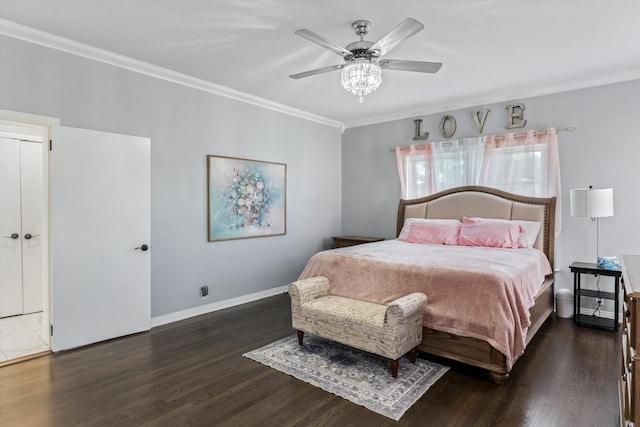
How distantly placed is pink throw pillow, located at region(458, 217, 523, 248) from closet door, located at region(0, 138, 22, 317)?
17.8 feet

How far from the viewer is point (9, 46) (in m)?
2.95

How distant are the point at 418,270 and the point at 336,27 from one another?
2140 mm

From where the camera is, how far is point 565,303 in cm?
411

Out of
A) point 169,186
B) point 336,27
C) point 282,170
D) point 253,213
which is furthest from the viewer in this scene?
point 282,170

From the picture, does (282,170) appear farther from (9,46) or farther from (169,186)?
(9,46)

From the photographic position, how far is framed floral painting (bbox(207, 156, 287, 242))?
14.6ft

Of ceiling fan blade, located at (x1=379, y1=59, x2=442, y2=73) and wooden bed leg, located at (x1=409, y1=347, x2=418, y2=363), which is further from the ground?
ceiling fan blade, located at (x1=379, y1=59, x2=442, y2=73)

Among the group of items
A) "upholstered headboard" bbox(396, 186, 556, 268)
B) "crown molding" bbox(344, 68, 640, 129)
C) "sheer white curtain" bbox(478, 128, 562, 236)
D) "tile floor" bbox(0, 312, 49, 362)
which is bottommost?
"tile floor" bbox(0, 312, 49, 362)

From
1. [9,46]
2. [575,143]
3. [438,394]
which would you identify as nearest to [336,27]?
[9,46]

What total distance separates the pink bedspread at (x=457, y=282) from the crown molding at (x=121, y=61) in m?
2.43

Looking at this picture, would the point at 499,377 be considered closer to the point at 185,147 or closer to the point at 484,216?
the point at 484,216

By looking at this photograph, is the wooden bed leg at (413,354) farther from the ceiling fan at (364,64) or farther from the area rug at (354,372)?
Answer: the ceiling fan at (364,64)

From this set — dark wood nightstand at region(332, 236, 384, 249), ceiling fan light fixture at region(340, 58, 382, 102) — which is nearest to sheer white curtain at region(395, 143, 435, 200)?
dark wood nightstand at region(332, 236, 384, 249)

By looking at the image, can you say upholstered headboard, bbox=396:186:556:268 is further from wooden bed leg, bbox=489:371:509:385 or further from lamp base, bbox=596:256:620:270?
wooden bed leg, bbox=489:371:509:385
